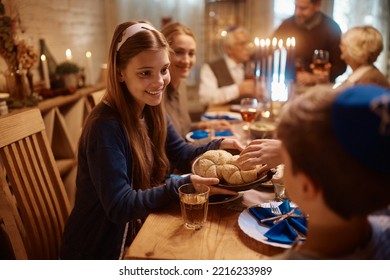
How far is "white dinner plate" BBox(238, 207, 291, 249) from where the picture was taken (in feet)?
2.42

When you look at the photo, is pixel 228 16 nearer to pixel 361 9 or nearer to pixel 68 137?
pixel 361 9

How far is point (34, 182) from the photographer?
1.16 m

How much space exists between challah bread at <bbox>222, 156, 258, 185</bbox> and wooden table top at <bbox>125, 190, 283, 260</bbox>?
79 mm

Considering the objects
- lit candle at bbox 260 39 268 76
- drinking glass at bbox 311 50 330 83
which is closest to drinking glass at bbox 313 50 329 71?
drinking glass at bbox 311 50 330 83

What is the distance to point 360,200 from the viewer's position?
0.49 m

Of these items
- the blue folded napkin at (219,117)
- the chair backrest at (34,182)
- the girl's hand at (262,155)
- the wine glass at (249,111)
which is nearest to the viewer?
the girl's hand at (262,155)

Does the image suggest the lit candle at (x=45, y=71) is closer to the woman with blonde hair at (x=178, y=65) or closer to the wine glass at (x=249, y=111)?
the woman with blonde hair at (x=178, y=65)

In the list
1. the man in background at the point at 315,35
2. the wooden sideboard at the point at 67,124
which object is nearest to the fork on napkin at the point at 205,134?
the wooden sideboard at the point at 67,124

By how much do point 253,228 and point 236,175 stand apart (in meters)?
0.16

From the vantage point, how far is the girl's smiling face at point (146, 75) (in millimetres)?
1048

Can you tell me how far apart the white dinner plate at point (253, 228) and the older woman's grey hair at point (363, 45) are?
1.58 m

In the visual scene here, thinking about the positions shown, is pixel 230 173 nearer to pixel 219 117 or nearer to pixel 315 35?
pixel 219 117

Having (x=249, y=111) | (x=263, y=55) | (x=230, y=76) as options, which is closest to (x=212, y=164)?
(x=249, y=111)
